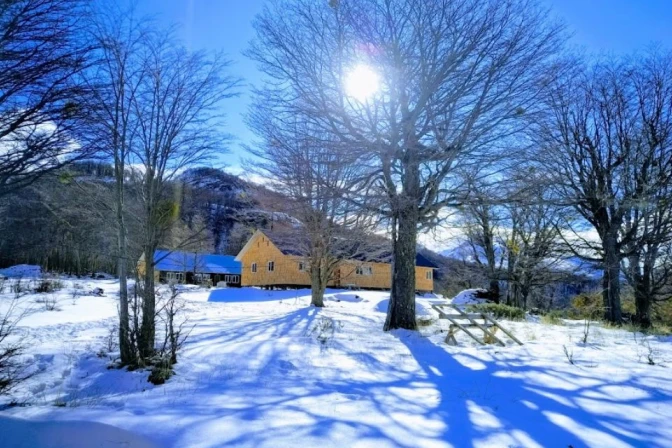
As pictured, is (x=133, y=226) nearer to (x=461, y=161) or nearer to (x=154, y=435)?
(x=154, y=435)

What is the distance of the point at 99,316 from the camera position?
13.7 meters

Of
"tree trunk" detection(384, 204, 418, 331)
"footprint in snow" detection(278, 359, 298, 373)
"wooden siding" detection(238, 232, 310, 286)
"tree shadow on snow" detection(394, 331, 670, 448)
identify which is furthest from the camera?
"wooden siding" detection(238, 232, 310, 286)

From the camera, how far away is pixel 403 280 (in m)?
10.8

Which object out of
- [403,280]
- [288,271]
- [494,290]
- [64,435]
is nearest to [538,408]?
[64,435]

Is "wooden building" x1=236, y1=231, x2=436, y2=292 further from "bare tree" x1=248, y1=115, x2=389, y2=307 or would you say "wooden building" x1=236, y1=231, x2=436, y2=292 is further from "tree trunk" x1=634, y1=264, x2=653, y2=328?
"tree trunk" x1=634, y1=264, x2=653, y2=328

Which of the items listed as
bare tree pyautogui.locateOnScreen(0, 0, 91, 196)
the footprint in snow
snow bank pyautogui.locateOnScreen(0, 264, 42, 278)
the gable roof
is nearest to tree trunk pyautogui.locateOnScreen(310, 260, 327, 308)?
the gable roof

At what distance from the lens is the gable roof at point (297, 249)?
18906 millimetres

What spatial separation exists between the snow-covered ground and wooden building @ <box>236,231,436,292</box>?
2354 cm

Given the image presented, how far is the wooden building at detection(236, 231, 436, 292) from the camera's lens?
3503cm

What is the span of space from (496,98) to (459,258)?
887 inches

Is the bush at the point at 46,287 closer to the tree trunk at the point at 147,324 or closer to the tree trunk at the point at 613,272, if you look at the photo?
the tree trunk at the point at 147,324

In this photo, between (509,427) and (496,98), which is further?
(496,98)

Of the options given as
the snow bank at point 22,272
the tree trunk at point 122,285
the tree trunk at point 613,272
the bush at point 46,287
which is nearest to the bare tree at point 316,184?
the tree trunk at point 122,285

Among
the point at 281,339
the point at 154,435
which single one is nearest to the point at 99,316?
the point at 281,339
